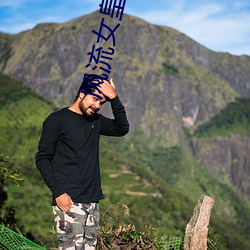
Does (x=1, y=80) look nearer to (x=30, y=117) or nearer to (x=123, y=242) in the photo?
(x=30, y=117)

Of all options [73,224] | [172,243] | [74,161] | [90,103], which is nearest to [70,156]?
[74,161]

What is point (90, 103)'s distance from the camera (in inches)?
159

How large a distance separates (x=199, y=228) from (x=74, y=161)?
2.32m

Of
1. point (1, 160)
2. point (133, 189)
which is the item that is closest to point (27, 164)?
point (133, 189)

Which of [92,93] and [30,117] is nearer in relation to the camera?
[92,93]

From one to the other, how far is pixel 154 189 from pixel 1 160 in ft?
328

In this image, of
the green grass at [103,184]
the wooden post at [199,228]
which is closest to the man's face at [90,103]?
the wooden post at [199,228]

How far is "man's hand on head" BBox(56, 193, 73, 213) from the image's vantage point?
3914mm

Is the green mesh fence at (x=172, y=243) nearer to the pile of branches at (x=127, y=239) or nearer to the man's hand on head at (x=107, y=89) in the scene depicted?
the pile of branches at (x=127, y=239)

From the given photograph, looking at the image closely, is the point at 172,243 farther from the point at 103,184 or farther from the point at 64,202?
the point at 103,184

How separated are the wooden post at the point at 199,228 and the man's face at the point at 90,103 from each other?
7.63ft

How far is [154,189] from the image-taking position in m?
106

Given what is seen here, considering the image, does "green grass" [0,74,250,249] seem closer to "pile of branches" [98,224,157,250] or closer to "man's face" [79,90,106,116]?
"pile of branches" [98,224,157,250]

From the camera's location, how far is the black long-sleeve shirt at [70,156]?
3.94m
